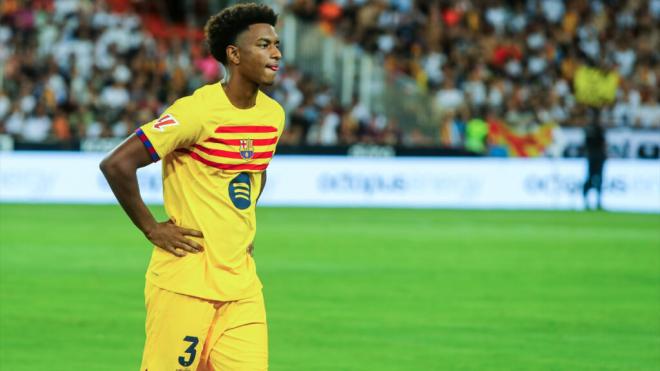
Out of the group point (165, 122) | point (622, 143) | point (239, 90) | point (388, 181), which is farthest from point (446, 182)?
point (165, 122)

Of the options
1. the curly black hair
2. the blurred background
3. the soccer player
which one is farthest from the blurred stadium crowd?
the curly black hair

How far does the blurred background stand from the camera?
33.8ft

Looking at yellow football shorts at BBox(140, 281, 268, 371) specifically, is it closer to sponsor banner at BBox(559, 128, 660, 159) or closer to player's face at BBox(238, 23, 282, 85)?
player's face at BBox(238, 23, 282, 85)

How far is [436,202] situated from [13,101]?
9.50 meters

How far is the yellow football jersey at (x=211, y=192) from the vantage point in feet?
17.3

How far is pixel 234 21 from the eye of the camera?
17.7 ft

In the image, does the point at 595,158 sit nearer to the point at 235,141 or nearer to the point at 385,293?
the point at 385,293

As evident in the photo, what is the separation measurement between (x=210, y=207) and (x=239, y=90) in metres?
0.53

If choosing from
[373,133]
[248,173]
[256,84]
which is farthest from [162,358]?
[373,133]

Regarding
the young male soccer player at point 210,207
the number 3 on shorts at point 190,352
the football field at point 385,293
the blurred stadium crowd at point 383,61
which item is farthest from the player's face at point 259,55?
the blurred stadium crowd at point 383,61

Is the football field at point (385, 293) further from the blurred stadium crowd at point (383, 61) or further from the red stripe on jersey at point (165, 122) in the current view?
the blurred stadium crowd at point (383, 61)

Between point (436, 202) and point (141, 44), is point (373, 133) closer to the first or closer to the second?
point (436, 202)

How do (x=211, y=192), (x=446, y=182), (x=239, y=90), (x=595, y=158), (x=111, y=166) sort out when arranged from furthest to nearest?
(x=446, y=182) → (x=595, y=158) → (x=239, y=90) → (x=211, y=192) → (x=111, y=166)

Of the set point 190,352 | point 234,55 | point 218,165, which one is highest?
point 234,55
